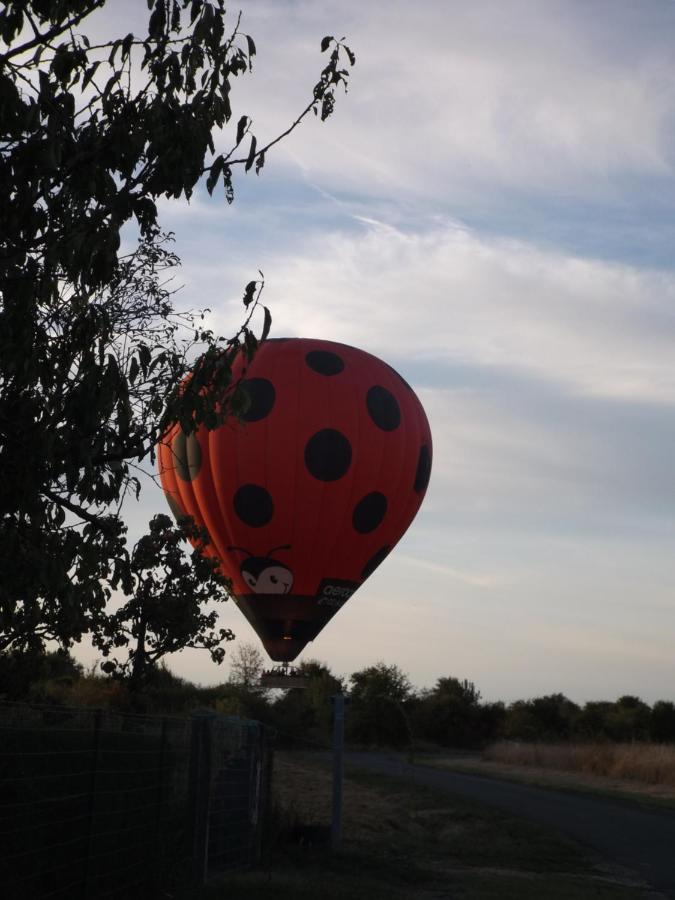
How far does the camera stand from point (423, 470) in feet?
91.8

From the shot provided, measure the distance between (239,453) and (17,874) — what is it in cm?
1815

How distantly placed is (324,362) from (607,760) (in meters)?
18.1

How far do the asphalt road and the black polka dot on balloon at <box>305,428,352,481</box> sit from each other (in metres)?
6.95

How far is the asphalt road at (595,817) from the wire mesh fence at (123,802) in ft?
15.2

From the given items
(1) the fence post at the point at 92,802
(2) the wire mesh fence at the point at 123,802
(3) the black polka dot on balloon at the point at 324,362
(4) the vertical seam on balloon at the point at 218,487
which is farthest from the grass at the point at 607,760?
(1) the fence post at the point at 92,802

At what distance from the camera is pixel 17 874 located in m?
7.60

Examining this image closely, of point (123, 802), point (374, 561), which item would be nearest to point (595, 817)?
point (374, 561)

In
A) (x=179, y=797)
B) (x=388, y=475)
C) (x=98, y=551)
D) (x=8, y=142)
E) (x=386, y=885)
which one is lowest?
(x=386, y=885)

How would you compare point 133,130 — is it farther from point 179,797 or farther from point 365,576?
point 365,576

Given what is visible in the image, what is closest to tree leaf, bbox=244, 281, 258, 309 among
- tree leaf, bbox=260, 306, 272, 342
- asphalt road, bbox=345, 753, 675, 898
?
tree leaf, bbox=260, 306, 272, 342

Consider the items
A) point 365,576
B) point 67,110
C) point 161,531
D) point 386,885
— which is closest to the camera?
point 67,110

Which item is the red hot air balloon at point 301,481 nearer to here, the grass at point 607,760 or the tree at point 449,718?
the grass at point 607,760

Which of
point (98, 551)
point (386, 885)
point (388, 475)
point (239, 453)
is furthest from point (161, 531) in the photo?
point (98, 551)

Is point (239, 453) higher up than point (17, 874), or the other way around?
point (239, 453)
